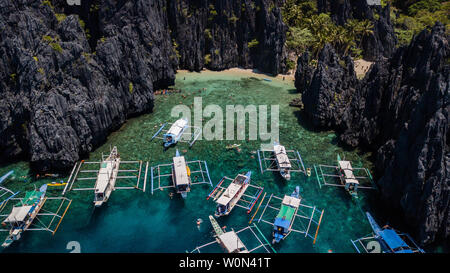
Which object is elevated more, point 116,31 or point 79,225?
point 116,31

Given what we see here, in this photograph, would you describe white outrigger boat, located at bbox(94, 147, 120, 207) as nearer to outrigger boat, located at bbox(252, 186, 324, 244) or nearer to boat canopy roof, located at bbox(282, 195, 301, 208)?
outrigger boat, located at bbox(252, 186, 324, 244)

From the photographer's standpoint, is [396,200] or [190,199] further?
[190,199]

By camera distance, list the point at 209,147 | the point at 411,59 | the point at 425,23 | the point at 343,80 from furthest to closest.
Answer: the point at 425,23 → the point at 343,80 → the point at 209,147 → the point at 411,59

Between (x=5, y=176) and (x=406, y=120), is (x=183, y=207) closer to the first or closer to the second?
(x=5, y=176)

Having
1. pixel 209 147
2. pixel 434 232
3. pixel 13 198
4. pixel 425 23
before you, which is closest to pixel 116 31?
pixel 209 147

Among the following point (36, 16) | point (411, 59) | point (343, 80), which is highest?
point (36, 16)

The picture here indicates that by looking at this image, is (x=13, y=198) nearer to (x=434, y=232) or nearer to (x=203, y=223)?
(x=203, y=223)
